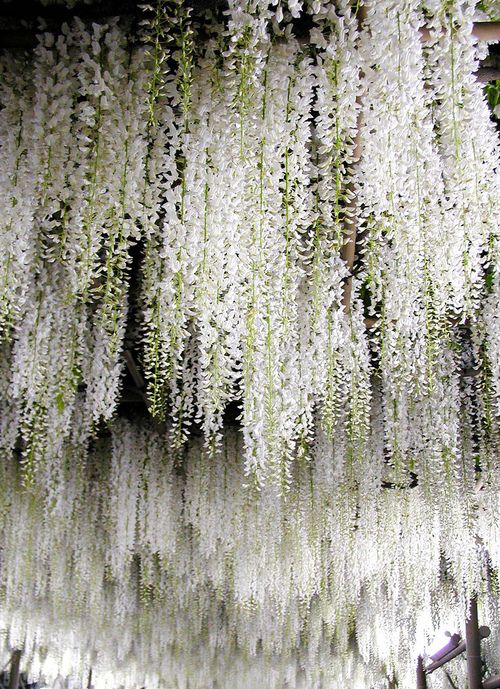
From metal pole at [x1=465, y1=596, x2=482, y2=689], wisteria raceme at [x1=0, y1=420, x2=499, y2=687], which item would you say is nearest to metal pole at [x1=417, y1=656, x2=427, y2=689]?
wisteria raceme at [x1=0, y1=420, x2=499, y2=687]

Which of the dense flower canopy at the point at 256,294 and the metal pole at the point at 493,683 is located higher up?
the dense flower canopy at the point at 256,294

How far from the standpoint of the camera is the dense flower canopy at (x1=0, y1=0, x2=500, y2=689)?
8.07ft

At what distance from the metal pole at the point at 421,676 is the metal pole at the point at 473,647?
119 inches

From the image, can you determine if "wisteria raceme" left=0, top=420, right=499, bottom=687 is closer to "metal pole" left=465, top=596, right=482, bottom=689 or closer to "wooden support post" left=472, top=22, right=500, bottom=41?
"metal pole" left=465, top=596, right=482, bottom=689

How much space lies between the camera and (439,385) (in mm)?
4863

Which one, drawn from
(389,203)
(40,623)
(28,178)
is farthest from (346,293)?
(40,623)

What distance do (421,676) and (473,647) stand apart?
3.31 meters

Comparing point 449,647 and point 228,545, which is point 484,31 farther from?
point 449,647

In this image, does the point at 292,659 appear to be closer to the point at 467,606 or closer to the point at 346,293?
the point at 467,606

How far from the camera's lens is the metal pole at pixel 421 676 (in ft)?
34.7

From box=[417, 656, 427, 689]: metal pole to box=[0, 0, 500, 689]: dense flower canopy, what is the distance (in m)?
2.92

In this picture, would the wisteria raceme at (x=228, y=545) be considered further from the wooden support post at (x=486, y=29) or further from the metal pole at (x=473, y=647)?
the wooden support post at (x=486, y=29)

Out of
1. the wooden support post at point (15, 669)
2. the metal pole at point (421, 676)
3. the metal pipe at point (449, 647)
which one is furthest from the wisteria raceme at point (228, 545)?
the wooden support post at point (15, 669)

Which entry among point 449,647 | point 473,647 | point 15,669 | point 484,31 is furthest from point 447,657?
point 484,31
